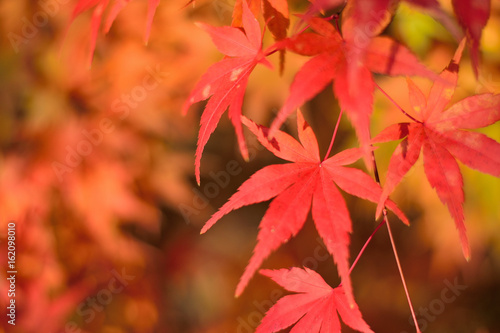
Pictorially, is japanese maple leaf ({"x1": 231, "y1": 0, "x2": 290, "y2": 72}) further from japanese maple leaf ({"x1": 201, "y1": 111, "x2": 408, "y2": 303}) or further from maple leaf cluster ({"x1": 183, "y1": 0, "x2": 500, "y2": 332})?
japanese maple leaf ({"x1": 201, "y1": 111, "x2": 408, "y2": 303})

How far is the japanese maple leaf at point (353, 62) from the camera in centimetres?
36

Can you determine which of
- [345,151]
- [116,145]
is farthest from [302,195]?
[116,145]

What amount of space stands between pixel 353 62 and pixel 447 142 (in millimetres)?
214

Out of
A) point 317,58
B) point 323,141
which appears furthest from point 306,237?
point 317,58

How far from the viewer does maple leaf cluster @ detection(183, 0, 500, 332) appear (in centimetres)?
40

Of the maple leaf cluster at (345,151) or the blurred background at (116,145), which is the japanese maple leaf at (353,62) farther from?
the blurred background at (116,145)

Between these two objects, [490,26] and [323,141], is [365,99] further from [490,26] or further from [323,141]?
[323,141]

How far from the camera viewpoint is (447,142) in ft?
1.67

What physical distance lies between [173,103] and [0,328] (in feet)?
2.64

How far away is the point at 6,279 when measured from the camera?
1.28 meters

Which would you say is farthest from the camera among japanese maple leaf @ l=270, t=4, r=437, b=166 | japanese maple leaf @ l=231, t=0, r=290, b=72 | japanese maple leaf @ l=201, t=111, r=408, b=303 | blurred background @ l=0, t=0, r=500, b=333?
blurred background @ l=0, t=0, r=500, b=333

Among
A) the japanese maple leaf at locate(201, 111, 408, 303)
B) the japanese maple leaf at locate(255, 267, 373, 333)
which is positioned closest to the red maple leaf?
the japanese maple leaf at locate(201, 111, 408, 303)

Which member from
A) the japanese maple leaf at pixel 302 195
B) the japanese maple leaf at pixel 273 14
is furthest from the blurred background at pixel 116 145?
the japanese maple leaf at pixel 302 195

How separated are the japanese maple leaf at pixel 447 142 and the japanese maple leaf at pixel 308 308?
15cm
